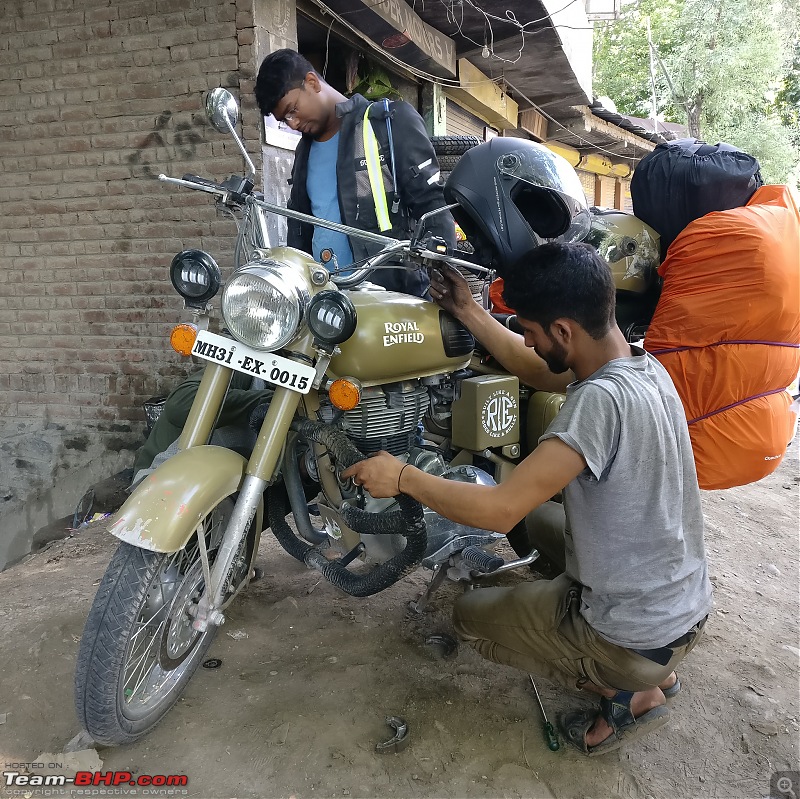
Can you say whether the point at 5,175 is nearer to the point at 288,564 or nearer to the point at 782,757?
the point at 288,564

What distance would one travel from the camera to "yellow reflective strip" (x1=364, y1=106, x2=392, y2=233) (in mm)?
2422

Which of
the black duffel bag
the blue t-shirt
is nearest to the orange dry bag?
the black duffel bag

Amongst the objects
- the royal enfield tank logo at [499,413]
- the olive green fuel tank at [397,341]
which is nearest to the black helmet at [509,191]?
the olive green fuel tank at [397,341]

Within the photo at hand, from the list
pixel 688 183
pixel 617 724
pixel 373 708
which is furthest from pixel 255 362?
pixel 688 183

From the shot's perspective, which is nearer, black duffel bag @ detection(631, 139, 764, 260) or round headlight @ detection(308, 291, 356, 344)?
round headlight @ detection(308, 291, 356, 344)

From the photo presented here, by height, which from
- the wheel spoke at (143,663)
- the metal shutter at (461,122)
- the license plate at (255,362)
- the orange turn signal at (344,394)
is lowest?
the wheel spoke at (143,663)

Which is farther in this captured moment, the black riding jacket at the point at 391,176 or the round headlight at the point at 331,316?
the black riding jacket at the point at 391,176

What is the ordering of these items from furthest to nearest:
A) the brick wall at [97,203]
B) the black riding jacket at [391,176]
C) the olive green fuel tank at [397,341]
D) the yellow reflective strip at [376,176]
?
the brick wall at [97,203], the black riding jacket at [391,176], the yellow reflective strip at [376,176], the olive green fuel tank at [397,341]

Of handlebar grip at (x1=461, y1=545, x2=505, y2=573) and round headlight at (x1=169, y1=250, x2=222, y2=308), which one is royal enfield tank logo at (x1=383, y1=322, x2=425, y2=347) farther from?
handlebar grip at (x1=461, y1=545, x2=505, y2=573)

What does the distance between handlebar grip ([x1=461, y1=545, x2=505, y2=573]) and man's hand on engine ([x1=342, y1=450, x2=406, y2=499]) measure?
1.32ft

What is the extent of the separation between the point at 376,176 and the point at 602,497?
1.56 metres

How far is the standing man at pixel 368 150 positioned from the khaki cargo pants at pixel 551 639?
4.19ft

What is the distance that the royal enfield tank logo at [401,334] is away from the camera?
1861 mm

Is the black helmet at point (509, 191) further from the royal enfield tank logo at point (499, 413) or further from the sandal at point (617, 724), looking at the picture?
the sandal at point (617, 724)
